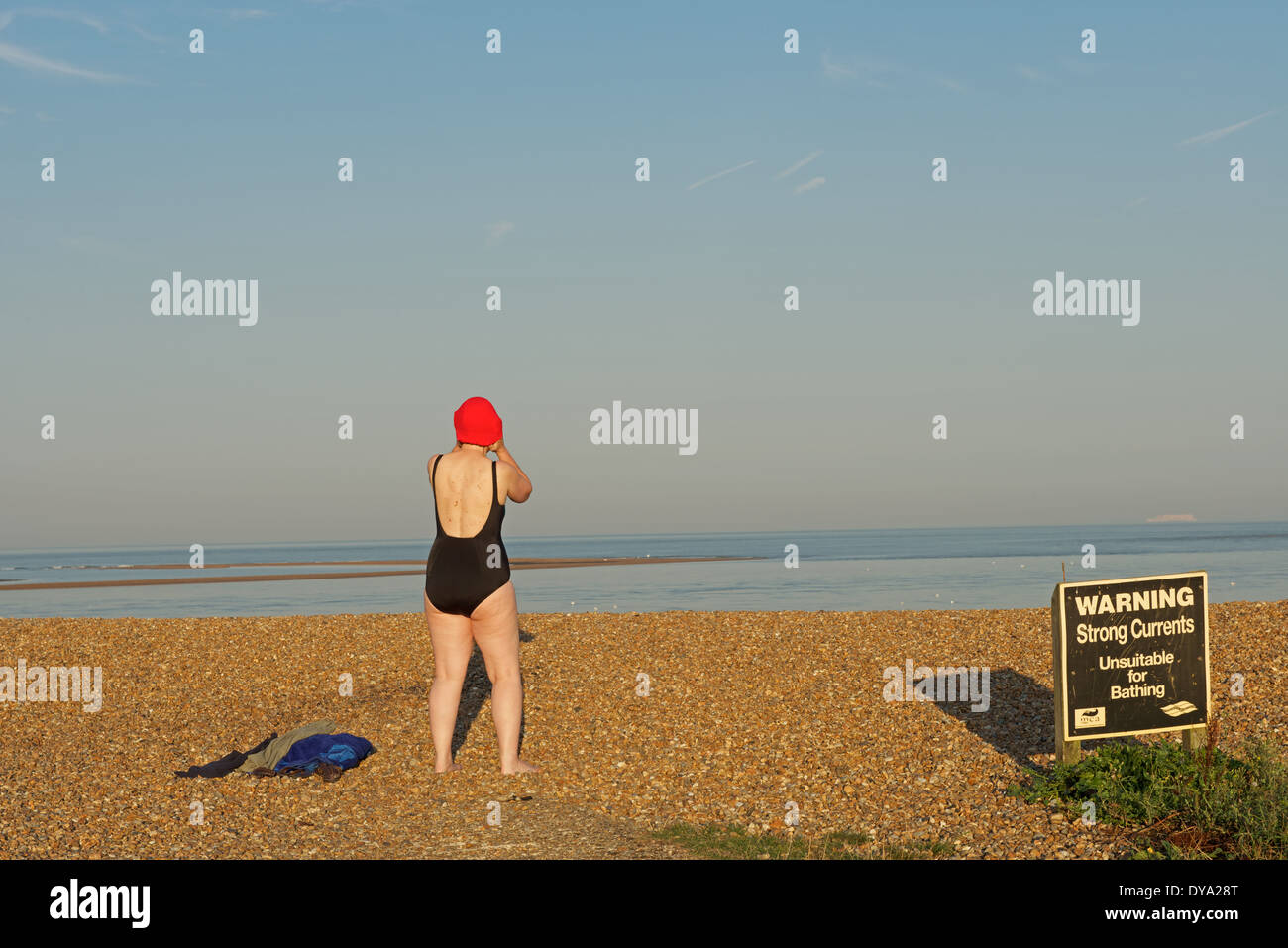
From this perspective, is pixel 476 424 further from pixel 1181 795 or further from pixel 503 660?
pixel 1181 795

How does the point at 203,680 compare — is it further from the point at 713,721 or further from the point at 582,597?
the point at 582,597

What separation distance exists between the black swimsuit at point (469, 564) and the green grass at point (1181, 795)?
179 inches

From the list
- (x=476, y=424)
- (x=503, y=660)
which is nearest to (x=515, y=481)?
(x=476, y=424)

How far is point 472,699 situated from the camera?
42.9ft

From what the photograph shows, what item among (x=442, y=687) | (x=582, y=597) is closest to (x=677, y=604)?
(x=582, y=597)

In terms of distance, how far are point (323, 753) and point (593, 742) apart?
266 centimetres

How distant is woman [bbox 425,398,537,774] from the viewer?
9.25 metres

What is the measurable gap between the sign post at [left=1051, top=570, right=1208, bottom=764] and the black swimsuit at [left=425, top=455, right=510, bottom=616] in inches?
181

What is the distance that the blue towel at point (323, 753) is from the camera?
9.77m

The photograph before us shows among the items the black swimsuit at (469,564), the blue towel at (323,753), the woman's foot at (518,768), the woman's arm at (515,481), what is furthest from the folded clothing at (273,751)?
the woman's arm at (515,481)

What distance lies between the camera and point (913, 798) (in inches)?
330

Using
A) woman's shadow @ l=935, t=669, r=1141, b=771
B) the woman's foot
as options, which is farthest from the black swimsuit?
woman's shadow @ l=935, t=669, r=1141, b=771

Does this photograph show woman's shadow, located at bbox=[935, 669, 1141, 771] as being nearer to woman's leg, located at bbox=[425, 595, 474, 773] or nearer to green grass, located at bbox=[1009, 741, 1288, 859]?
green grass, located at bbox=[1009, 741, 1288, 859]

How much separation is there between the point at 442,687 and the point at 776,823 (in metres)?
3.38
